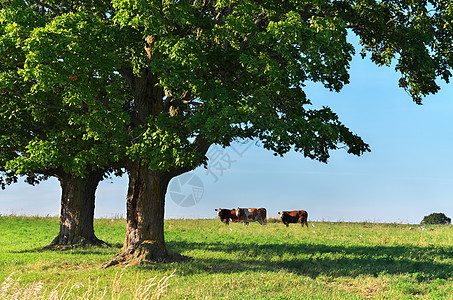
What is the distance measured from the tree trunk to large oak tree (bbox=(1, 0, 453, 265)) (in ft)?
0.16

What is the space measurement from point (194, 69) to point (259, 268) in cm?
888

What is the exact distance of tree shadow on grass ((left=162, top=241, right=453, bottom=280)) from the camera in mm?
18781

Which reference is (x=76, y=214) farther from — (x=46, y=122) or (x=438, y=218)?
(x=438, y=218)

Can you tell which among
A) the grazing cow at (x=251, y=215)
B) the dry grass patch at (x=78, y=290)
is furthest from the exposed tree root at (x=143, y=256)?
the grazing cow at (x=251, y=215)

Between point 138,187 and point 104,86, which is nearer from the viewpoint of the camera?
point 104,86

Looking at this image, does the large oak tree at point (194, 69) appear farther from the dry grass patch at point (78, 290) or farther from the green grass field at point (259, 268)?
the dry grass patch at point (78, 290)

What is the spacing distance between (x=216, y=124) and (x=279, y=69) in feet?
12.1

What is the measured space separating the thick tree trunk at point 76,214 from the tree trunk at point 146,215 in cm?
812

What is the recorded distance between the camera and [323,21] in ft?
57.7

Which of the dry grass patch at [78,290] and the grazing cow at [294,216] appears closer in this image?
the dry grass patch at [78,290]

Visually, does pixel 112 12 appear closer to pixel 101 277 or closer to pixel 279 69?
pixel 279 69

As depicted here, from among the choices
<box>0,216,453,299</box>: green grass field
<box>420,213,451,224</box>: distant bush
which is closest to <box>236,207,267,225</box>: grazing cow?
<box>0,216,453,299</box>: green grass field

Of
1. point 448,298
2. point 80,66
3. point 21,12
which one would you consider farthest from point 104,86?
point 448,298

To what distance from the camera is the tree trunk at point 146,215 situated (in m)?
20.9
